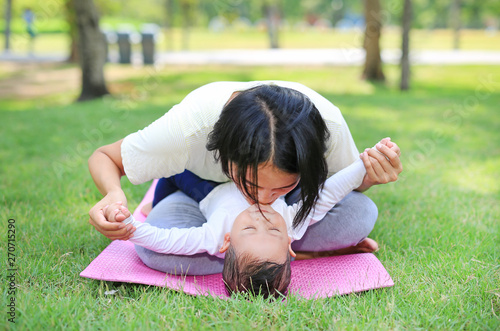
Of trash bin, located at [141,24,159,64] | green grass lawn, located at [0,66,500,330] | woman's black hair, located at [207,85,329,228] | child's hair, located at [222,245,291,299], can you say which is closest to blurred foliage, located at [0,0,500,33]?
trash bin, located at [141,24,159,64]

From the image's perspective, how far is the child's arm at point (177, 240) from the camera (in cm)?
187

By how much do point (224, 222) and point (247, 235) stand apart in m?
0.28

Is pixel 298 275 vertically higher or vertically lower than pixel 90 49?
lower

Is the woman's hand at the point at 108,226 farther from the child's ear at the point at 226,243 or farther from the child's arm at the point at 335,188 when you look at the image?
the child's arm at the point at 335,188

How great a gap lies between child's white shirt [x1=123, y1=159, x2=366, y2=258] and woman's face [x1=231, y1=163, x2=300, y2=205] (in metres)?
0.31

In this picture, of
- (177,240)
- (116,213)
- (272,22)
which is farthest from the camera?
(272,22)

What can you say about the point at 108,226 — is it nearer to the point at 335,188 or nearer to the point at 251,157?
the point at 251,157

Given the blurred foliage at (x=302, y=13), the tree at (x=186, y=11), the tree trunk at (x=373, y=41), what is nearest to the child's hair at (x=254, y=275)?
the tree trunk at (x=373, y=41)

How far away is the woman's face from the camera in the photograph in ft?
5.32

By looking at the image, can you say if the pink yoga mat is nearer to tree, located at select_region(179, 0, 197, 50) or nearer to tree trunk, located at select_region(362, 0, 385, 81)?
tree trunk, located at select_region(362, 0, 385, 81)

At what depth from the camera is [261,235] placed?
5.76ft

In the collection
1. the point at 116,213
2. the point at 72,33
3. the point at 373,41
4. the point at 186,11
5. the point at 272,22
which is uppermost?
the point at 186,11

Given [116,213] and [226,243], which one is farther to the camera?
[226,243]

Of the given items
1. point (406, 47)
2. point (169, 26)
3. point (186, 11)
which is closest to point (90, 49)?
point (406, 47)
